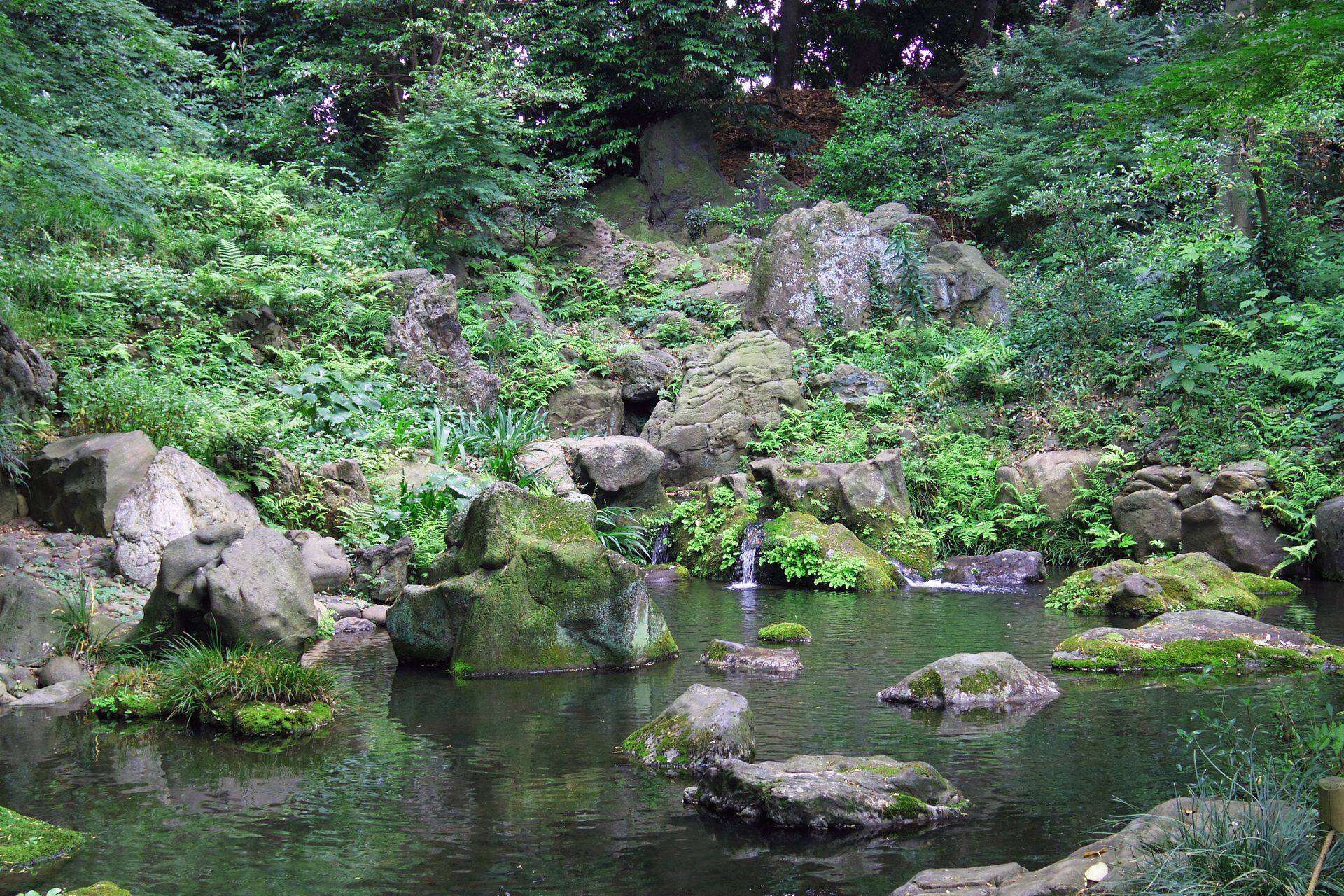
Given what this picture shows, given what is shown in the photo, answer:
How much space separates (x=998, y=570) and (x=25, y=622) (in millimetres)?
12448

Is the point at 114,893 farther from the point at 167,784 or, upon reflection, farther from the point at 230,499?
the point at 230,499

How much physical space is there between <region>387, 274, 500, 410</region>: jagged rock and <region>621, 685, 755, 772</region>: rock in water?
1327cm

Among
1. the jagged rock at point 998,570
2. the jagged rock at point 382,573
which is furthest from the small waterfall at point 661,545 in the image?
the jagged rock at point 382,573

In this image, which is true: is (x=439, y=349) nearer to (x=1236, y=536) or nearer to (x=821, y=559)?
(x=821, y=559)

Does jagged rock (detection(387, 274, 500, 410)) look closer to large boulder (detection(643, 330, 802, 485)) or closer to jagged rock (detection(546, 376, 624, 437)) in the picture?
jagged rock (detection(546, 376, 624, 437))

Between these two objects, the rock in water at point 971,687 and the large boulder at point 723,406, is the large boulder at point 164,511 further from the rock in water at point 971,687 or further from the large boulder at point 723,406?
the large boulder at point 723,406

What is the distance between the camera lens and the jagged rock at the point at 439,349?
19484mm

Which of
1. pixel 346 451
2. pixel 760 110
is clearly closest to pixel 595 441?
pixel 346 451

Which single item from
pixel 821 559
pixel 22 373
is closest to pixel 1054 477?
pixel 821 559

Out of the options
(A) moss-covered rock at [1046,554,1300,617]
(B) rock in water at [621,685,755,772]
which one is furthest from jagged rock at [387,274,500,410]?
(B) rock in water at [621,685,755,772]

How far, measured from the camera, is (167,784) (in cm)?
650

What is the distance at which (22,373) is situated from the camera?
42.0 feet

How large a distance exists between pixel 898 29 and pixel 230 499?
2992 cm

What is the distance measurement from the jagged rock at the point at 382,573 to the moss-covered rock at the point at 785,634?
467 centimetres
